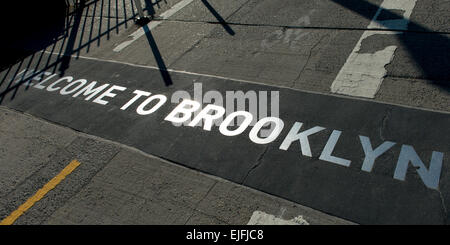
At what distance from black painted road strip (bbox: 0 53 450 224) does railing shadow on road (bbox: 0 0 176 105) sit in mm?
2304

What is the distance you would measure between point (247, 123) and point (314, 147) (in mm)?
1379

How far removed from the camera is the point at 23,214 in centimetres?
560

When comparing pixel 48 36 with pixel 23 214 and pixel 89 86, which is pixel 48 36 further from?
pixel 23 214

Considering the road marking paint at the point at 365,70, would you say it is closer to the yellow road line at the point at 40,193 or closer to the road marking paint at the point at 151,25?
the yellow road line at the point at 40,193

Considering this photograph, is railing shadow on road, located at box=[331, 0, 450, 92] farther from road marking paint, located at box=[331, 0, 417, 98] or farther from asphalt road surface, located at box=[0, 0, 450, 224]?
road marking paint, located at box=[331, 0, 417, 98]

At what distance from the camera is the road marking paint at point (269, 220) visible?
15.1ft

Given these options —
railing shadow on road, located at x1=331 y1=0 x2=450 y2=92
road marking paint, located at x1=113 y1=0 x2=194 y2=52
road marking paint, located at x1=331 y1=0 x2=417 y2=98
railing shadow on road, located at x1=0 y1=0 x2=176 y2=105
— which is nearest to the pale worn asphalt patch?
road marking paint, located at x1=331 y1=0 x2=417 y2=98

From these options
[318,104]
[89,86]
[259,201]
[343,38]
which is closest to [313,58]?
[343,38]

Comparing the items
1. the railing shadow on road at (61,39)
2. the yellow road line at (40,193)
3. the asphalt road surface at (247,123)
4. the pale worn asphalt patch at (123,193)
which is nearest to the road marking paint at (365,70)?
the asphalt road surface at (247,123)

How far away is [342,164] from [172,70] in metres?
5.12

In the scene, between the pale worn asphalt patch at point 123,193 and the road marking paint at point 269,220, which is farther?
the pale worn asphalt patch at point 123,193

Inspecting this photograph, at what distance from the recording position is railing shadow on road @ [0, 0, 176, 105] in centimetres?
1049

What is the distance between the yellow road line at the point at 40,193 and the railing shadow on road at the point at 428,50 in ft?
22.2

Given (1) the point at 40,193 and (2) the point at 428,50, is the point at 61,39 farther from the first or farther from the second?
(2) the point at 428,50
